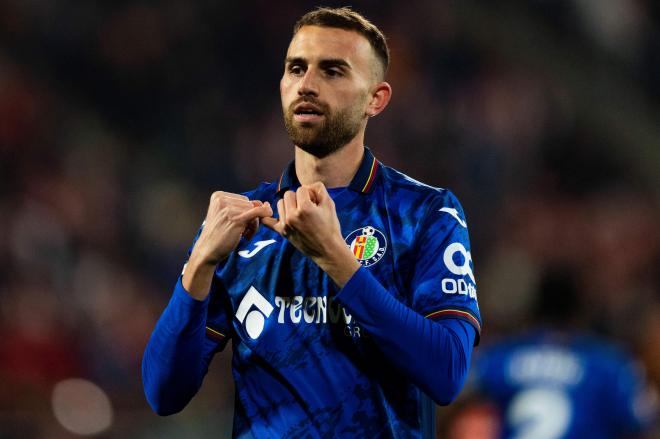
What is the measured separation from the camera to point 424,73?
11.0 metres

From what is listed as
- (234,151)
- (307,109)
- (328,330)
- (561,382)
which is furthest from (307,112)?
(234,151)

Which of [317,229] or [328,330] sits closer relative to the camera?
[317,229]

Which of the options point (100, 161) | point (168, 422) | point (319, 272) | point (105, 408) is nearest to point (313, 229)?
point (319, 272)

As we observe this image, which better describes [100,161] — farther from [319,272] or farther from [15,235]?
[319,272]

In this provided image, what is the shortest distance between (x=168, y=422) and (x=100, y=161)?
430cm

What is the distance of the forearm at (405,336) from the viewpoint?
2.70 metres

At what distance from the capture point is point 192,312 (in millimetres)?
2898

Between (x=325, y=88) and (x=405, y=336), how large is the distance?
2.52 ft

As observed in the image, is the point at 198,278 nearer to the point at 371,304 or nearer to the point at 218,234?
the point at 218,234

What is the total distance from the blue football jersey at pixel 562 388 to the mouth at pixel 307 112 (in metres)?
2.57

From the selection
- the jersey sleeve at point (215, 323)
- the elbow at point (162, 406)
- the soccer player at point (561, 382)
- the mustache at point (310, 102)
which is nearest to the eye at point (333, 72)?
the mustache at point (310, 102)

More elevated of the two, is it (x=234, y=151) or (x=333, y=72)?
(x=234, y=151)

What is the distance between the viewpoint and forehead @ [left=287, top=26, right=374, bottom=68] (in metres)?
3.10

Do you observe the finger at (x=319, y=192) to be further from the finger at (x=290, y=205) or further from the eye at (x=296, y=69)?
the eye at (x=296, y=69)
